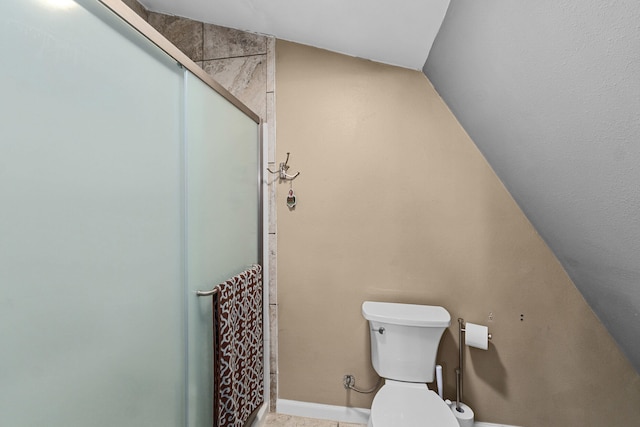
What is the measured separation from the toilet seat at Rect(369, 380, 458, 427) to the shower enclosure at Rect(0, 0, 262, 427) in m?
0.74

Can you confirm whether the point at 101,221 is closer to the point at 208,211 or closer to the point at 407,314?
the point at 208,211

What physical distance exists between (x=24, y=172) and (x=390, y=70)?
1591 mm

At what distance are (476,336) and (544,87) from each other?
3.80 feet

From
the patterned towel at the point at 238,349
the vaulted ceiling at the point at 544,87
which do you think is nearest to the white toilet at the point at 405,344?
the patterned towel at the point at 238,349

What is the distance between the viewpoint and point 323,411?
166 cm

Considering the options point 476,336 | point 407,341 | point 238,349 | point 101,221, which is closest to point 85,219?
point 101,221

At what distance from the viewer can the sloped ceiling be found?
2.24 feet

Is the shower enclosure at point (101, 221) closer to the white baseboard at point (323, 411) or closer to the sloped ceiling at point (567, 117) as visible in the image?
the white baseboard at point (323, 411)

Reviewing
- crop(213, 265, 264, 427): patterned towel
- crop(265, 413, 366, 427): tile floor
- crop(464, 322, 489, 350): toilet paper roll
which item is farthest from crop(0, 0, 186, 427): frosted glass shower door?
crop(464, 322, 489, 350): toilet paper roll

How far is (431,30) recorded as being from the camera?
4.05 ft

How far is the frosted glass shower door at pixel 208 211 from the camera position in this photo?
3.58 ft

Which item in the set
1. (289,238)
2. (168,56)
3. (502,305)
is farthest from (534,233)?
(168,56)

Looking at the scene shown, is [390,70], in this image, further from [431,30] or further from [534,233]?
[534,233]

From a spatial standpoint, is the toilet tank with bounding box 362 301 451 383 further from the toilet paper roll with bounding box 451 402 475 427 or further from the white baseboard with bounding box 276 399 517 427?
the white baseboard with bounding box 276 399 517 427
